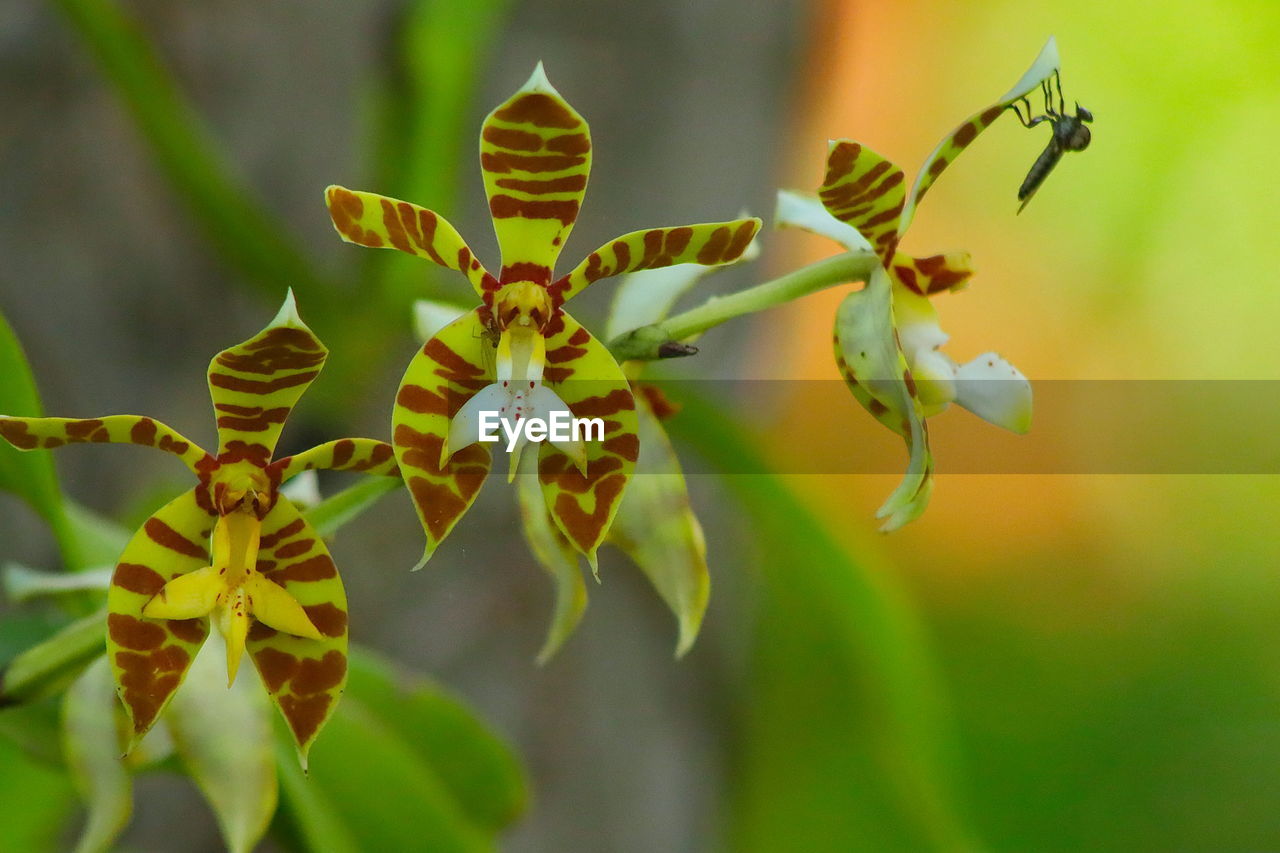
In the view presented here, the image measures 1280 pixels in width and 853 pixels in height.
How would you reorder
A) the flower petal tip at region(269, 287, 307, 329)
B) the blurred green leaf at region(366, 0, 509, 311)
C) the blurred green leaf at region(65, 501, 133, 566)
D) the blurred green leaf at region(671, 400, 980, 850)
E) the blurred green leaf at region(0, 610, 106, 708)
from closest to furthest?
the flower petal tip at region(269, 287, 307, 329) → the blurred green leaf at region(0, 610, 106, 708) → the blurred green leaf at region(65, 501, 133, 566) → the blurred green leaf at region(671, 400, 980, 850) → the blurred green leaf at region(366, 0, 509, 311)

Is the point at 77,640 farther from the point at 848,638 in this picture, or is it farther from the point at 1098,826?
the point at 1098,826

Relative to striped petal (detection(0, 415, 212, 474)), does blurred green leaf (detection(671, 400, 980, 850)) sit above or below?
below

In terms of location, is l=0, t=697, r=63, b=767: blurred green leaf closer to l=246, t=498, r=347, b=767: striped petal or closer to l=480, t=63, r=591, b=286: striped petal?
l=246, t=498, r=347, b=767: striped petal

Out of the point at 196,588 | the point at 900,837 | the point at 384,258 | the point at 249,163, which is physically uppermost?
the point at 249,163

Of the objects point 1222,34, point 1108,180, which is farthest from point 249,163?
point 1222,34

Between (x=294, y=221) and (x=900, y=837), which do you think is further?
(x=900, y=837)

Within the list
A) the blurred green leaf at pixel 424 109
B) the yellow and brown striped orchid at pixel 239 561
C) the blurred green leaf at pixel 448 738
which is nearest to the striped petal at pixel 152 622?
the yellow and brown striped orchid at pixel 239 561

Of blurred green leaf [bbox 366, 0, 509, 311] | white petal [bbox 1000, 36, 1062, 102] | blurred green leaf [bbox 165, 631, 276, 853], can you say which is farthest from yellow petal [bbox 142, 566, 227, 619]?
blurred green leaf [bbox 366, 0, 509, 311]

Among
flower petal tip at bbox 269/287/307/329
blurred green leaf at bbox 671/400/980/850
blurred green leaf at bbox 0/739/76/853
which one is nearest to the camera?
flower petal tip at bbox 269/287/307/329
